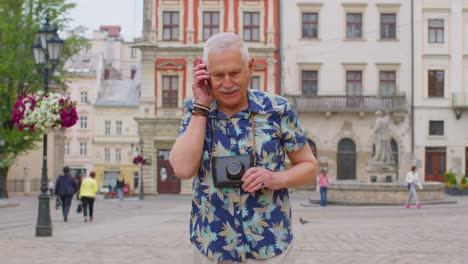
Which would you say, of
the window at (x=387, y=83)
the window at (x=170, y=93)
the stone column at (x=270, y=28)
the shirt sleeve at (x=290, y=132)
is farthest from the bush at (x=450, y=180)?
the shirt sleeve at (x=290, y=132)

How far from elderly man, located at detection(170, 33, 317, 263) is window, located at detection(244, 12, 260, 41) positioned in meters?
44.5

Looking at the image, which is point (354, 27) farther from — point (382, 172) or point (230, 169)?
point (230, 169)

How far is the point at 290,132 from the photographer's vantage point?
3.87 metres

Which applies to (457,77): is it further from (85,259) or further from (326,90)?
(85,259)

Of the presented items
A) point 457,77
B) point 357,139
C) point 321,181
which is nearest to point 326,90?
point 357,139

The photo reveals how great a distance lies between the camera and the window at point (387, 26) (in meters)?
47.7

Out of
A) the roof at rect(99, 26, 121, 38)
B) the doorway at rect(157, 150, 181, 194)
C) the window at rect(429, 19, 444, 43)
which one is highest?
the roof at rect(99, 26, 121, 38)

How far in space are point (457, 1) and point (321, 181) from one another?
74.5 ft

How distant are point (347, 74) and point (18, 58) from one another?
20049 millimetres

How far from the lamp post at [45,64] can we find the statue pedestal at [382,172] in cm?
1634

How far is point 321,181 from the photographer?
97.2 feet

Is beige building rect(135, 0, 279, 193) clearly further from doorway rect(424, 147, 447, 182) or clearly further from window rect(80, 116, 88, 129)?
window rect(80, 116, 88, 129)

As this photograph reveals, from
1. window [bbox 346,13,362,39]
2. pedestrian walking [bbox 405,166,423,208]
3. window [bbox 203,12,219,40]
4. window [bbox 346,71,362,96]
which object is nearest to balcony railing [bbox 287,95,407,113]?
window [bbox 346,71,362,96]

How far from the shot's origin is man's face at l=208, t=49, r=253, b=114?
12.1ft
